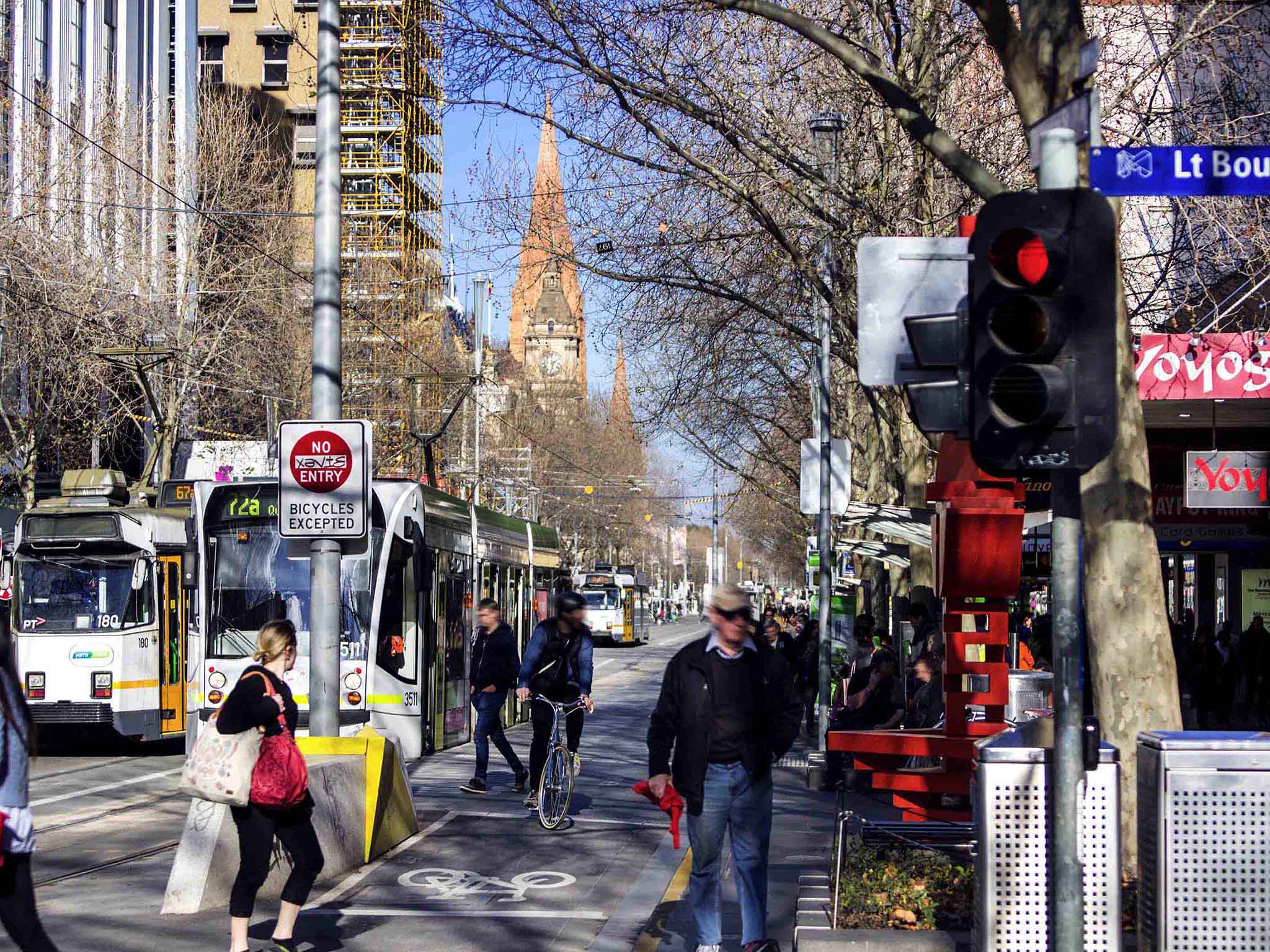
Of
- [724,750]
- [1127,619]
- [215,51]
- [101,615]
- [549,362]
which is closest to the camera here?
[724,750]

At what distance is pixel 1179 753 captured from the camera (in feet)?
21.1

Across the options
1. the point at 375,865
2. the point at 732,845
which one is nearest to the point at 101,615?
the point at 375,865

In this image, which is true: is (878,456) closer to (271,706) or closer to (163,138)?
(163,138)

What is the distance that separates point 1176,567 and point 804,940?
28.9 meters

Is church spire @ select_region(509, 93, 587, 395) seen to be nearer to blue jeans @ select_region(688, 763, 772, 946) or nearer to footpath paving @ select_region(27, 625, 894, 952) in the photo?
footpath paving @ select_region(27, 625, 894, 952)

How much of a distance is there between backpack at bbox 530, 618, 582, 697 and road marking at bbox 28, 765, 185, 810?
11.5ft

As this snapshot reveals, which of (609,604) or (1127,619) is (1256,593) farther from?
(609,604)

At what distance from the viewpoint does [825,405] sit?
20000 mm

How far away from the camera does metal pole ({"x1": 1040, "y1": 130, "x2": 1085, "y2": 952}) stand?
542 cm

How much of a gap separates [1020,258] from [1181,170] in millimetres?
1552

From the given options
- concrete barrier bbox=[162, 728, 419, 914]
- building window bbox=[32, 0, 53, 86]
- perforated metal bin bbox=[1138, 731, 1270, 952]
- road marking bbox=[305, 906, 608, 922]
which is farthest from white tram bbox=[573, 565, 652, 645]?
perforated metal bin bbox=[1138, 731, 1270, 952]

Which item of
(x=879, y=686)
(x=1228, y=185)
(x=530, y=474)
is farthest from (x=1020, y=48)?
(x=530, y=474)

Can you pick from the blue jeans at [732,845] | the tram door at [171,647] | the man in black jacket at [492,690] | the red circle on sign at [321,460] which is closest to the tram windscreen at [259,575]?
the man in black jacket at [492,690]

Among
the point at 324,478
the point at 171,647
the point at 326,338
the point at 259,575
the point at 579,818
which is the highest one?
the point at 326,338
